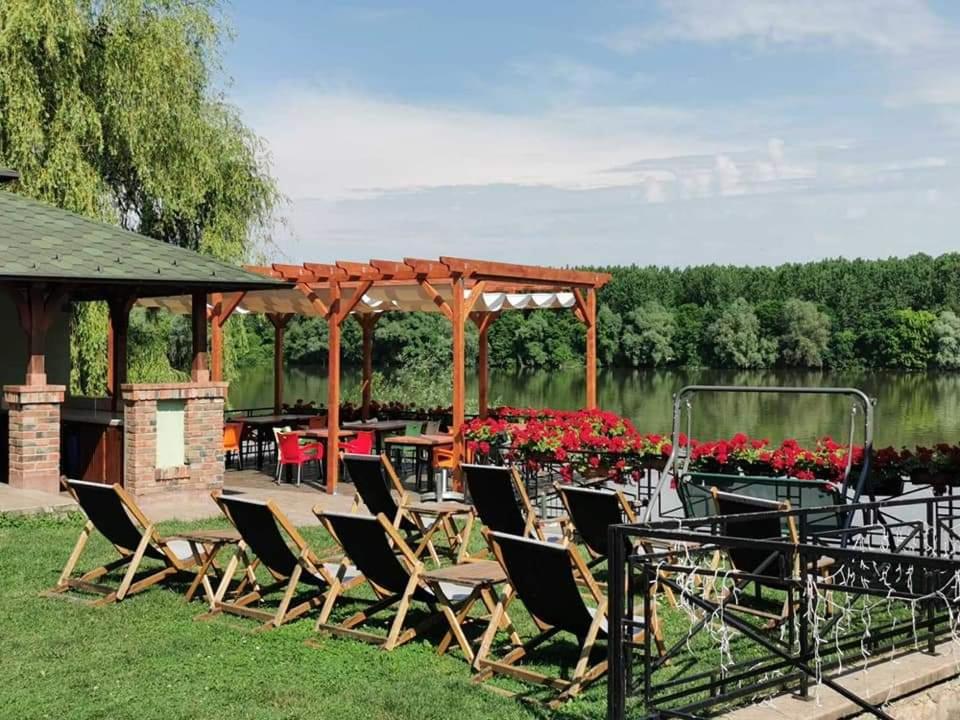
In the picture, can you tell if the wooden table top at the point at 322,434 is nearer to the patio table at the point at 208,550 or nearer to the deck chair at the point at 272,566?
the patio table at the point at 208,550

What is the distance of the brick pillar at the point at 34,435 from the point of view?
12.0 meters

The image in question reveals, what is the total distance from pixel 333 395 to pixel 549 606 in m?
9.22

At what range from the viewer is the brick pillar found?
12.0m

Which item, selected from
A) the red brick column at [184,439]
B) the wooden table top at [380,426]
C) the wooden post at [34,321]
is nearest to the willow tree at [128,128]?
the wooden table top at [380,426]

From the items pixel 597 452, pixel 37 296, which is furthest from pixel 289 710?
pixel 37 296

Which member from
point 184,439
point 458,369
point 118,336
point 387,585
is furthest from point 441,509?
point 118,336

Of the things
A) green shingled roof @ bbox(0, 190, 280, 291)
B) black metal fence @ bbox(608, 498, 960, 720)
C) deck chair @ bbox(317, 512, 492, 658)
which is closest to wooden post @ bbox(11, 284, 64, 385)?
green shingled roof @ bbox(0, 190, 280, 291)

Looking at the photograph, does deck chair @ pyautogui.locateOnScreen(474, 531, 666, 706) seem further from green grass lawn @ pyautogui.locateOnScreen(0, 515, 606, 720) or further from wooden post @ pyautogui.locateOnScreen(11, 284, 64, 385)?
wooden post @ pyautogui.locateOnScreen(11, 284, 64, 385)

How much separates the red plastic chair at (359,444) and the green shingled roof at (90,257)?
265cm

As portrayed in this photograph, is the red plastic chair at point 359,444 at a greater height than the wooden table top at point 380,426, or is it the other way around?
the wooden table top at point 380,426

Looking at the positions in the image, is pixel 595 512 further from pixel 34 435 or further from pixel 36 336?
pixel 36 336

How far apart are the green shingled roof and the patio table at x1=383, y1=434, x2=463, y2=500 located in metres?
2.67

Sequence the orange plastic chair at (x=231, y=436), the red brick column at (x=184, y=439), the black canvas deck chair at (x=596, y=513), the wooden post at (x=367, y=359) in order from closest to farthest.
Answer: the black canvas deck chair at (x=596, y=513) < the red brick column at (x=184, y=439) < the orange plastic chair at (x=231, y=436) < the wooden post at (x=367, y=359)

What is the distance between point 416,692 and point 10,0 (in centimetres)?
1610
